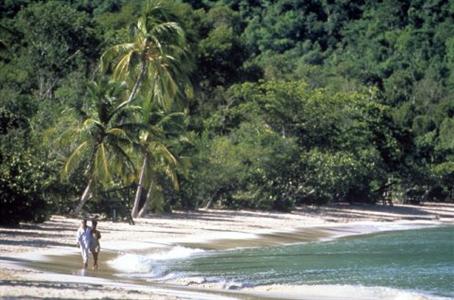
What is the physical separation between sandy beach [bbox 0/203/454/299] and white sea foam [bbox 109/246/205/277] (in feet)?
1.04

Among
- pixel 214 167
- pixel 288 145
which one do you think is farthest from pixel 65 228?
pixel 288 145

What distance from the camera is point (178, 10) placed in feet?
222

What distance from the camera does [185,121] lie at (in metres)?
50.6

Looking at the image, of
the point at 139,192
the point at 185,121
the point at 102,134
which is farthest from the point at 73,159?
the point at 185,121

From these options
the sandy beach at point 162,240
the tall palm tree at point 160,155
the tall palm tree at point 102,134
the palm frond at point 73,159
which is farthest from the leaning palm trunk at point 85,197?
the tall palm tree at point 160,155

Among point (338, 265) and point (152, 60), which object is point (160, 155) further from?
point (338, 265)

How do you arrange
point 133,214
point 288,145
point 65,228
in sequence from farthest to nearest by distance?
point 288,145 < point 133,214 < point 65,228

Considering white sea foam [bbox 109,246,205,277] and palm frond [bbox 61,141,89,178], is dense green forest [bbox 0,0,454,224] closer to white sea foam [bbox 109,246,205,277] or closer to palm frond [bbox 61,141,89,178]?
palm frond [bbox 61,141,89,178]

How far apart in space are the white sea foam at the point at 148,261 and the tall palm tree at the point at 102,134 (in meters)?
5.34

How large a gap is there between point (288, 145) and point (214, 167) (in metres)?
7.45

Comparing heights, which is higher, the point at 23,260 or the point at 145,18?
the point at 145,18

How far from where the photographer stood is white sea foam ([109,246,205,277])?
24091 millimetres

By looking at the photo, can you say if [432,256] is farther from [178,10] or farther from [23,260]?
[178,10]

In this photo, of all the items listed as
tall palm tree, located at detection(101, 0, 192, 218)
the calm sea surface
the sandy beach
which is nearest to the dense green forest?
tall palm tree, located at detection(101, 0, 192, 218)
